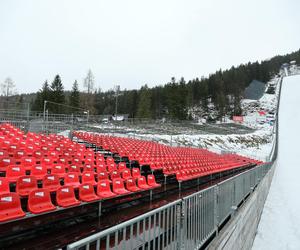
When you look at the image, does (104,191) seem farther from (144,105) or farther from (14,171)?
(144,105)

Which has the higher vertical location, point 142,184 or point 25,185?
point 25,185

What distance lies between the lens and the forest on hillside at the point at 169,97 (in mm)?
54250

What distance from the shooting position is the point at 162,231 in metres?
3.35

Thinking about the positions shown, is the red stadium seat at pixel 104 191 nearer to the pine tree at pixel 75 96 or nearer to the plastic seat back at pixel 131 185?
the plastic seat back at pixel 131 185

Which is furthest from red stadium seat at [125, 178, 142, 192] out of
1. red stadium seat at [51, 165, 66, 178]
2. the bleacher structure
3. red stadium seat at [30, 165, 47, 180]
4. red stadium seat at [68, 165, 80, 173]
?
red stadium seat at [30, 165, 47, 180]

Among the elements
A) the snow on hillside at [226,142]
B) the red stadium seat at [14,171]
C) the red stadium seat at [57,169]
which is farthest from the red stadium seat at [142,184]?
the snow on hillside at [226,142]

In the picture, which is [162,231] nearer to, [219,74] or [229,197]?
[229,197]

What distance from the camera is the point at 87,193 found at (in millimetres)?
6113

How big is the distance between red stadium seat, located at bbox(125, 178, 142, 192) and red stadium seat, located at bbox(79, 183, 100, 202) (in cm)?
136

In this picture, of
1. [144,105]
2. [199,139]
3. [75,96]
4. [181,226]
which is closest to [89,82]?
[75,96]

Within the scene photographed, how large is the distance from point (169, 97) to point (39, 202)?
57.7 m

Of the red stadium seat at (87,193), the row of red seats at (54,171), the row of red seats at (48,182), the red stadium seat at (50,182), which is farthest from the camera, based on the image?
the row of red seats at (54,171)

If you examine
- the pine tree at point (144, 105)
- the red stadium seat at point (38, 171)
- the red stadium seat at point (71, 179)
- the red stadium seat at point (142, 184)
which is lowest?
Result: the red stadium seat at point (142, 184)

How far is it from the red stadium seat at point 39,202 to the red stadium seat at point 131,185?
2.56m
